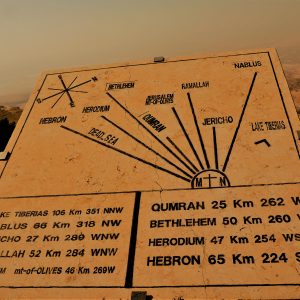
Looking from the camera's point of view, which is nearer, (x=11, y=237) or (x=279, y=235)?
(x=279, y=235)

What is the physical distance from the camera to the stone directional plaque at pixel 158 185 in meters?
3.21

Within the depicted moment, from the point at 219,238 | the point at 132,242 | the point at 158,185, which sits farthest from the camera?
the point at 158,185

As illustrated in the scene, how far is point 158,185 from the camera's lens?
4012 mm

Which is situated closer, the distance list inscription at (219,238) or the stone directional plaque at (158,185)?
the distance list inscription at (219,238)

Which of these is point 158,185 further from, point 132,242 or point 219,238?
point 219,238

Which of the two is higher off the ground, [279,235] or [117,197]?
[117,197]

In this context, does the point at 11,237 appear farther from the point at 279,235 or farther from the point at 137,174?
the point at 279,235

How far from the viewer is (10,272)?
3494 millimetres

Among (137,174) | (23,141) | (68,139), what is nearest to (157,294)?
(137,174)

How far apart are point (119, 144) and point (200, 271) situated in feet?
7.13

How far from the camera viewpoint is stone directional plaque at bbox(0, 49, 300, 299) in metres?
3.21

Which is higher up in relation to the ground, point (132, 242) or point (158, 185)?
point (158, 185)

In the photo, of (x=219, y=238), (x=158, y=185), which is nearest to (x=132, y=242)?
(x=158, y=185)

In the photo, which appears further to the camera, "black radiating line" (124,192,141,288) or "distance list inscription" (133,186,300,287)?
"black radiating line" (124,192,141,288)
